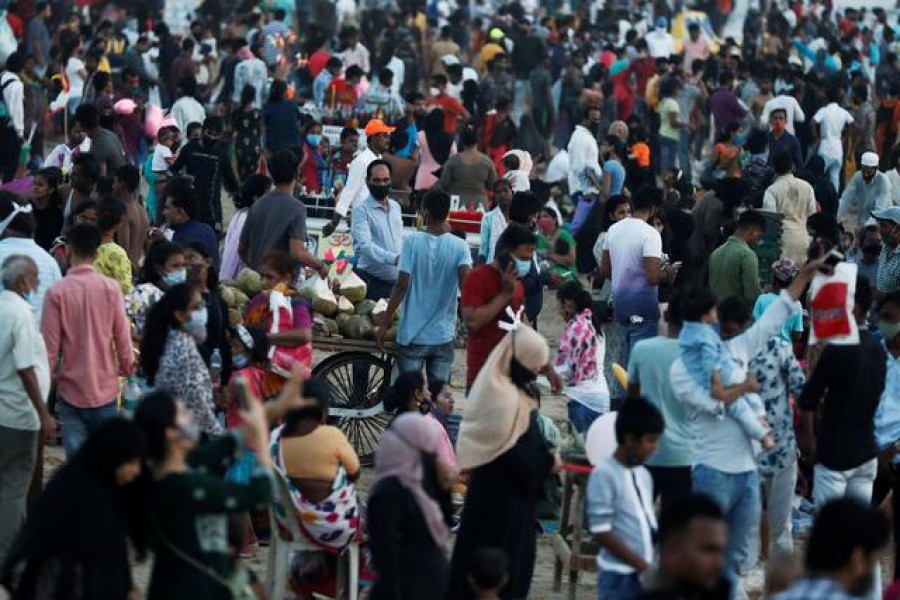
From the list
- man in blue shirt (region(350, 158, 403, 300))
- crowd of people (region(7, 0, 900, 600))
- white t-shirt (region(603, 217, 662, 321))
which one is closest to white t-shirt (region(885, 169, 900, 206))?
crowd of people (region(7, 0, 900, 600))

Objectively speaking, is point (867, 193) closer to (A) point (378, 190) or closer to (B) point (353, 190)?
(B) point (353, 190)

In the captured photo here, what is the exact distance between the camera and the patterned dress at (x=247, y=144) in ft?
65.2

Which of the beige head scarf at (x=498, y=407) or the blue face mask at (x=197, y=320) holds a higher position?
the blue face mask at (x=197, y=320)

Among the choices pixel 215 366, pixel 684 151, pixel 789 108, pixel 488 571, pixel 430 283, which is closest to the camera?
pixel 488 571

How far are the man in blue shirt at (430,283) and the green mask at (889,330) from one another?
2.46 meters

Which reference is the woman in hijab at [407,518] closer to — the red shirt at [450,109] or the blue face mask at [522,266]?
the blue face mask at [522,266]

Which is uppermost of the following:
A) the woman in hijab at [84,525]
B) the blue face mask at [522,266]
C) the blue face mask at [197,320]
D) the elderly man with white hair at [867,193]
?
the elderly man with white hair at [867,193]

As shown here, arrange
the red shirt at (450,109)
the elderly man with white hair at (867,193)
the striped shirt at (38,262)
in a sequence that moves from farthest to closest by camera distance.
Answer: the red shirt at (450,109), the elderly man with white hair at (867,193), the striped shirt at (38,262)

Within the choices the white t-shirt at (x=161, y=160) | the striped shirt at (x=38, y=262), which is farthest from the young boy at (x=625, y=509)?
the white t-shirt at (x=161, y=160)

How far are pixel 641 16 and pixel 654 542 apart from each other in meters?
32.4

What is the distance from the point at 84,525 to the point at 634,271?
21.4 feet

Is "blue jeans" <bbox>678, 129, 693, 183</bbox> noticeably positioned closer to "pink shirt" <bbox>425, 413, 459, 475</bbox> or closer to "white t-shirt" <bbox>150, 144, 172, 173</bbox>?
"white t-shirt" <bbox>150, 144, 172, 173</bbox>

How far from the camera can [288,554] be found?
10.1 metres

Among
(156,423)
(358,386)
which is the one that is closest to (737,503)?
(156,423)
